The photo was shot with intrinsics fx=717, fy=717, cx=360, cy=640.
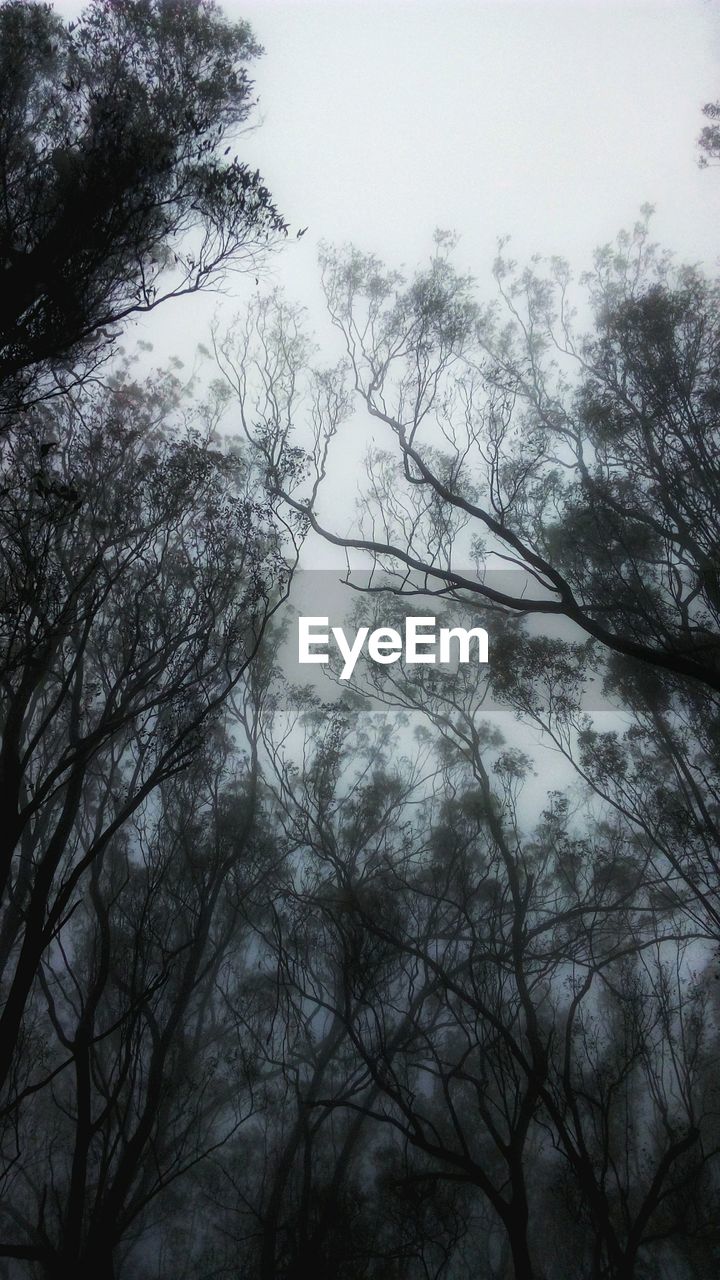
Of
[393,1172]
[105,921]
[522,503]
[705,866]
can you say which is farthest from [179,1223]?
[522,503]

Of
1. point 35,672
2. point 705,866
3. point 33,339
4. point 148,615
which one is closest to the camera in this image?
point 33,339

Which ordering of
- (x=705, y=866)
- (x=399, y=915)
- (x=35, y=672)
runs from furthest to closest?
(x=399, y=915) < (x=705, y=866) < (x=35, y=672)

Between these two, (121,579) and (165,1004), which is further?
(165,1004)

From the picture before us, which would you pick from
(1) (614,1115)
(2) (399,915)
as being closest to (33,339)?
(2) (399,915)

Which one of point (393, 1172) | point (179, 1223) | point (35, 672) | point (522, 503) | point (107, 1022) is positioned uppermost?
point (522, 503)

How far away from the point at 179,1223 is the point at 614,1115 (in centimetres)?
766

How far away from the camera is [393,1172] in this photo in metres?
11.7

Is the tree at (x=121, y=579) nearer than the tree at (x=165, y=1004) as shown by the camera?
Yes

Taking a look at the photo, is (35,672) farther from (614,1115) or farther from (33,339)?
(614,1115)

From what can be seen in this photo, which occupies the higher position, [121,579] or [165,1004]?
[121,579]

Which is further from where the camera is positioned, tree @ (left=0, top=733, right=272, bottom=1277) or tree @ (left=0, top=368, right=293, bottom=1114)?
tree @ (left=0, top=733, right=272, bottom=1277)

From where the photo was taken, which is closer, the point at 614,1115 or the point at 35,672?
the point at 35,672

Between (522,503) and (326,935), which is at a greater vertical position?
(522,503)

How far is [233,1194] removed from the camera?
12.0 meters
